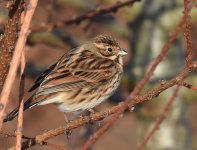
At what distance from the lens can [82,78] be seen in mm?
5469

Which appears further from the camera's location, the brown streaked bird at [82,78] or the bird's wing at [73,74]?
the brown streaked bird at [82,78]

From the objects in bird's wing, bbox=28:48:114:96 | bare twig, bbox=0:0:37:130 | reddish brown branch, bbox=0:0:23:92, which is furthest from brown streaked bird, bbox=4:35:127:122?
bare twig, bbox=0:0:37:130

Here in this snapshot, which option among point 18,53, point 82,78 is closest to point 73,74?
point 82,78

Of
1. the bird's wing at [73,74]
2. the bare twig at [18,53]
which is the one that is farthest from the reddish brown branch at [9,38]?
the bird's wing at [73,74]

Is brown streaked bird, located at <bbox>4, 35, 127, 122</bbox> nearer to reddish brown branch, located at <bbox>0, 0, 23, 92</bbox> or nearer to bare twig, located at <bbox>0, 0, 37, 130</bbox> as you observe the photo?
reddish brown branch, located at <bbox>0, 0, 23, 92</bbox>

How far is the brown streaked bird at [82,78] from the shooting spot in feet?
16.8

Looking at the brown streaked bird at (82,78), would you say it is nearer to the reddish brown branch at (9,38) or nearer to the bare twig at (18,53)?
the reddish brown branch at (9,38)

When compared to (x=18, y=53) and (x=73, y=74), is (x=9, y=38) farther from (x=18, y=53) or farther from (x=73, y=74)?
(x=73, y=74)

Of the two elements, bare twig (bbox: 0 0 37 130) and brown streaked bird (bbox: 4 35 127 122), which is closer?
bare twig (bbox: 0 0 37 130)

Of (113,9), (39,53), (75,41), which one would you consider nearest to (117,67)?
(113,9)

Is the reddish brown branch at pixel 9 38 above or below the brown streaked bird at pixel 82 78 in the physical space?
below

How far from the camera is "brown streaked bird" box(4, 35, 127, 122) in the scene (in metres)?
5.12

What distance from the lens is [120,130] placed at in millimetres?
12625

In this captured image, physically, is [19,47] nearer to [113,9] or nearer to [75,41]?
[113,9]
